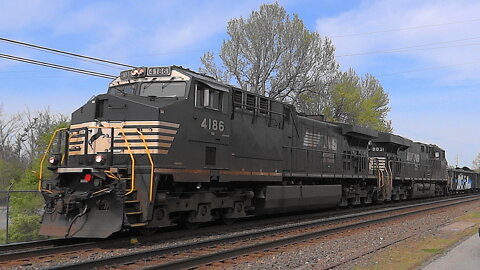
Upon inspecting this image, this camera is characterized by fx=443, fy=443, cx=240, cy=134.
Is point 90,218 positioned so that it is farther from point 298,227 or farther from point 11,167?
point 11,167

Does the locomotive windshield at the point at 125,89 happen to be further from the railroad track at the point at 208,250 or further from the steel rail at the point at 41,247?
the railroad track at the point at 208,250

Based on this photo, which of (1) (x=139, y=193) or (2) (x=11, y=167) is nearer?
(1) (x=139, y=193)

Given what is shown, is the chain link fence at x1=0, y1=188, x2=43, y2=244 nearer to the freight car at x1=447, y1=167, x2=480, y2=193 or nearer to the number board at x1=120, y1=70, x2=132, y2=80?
the number board at x1=120, y1=70, x2=132, y2=80

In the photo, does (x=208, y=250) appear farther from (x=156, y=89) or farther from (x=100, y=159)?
(x=156, y=89)

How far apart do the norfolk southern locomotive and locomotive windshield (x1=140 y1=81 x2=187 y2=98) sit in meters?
0.03

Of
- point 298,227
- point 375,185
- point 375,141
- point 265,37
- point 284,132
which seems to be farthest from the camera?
point 265,37

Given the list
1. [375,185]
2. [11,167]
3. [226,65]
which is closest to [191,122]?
[375,185]

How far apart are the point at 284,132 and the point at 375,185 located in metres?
9.34

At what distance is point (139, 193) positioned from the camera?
29.8ft

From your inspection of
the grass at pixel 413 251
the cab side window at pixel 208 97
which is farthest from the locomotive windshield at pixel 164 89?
Answer: the grass at pixel 413 251

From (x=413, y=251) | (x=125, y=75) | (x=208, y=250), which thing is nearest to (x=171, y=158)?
(x=208, y=250)

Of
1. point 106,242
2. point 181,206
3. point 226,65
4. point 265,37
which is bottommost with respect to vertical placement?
point 106,242

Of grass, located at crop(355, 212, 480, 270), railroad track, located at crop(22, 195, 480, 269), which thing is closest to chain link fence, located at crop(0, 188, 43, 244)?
railroad track, located at crop(22, 195, 480, 269)

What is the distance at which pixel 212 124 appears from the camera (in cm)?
1108
